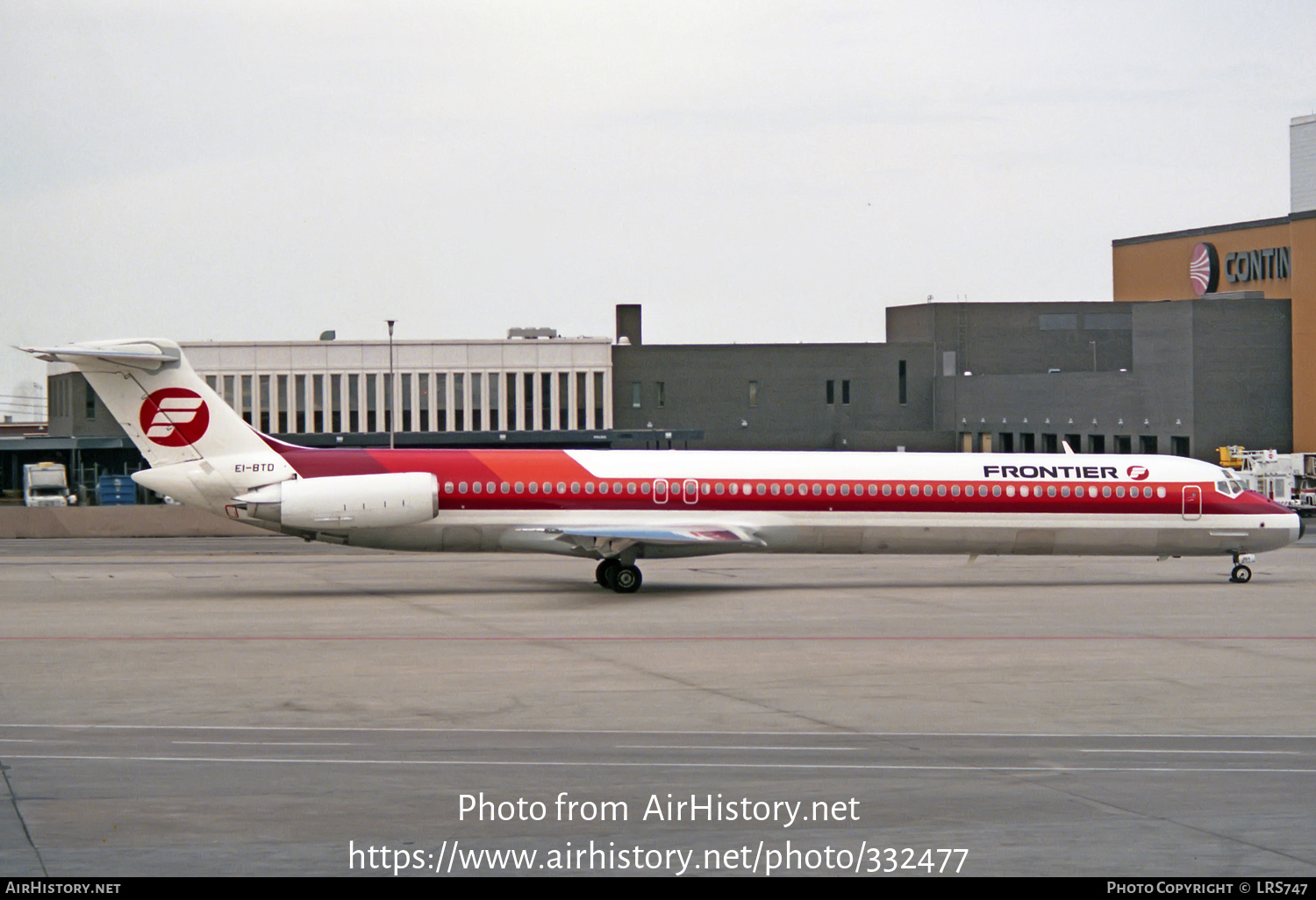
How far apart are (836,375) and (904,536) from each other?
4514 cm

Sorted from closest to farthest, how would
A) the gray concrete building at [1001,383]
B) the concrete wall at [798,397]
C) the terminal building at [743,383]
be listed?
1. the gray concrete building at [1001,383]
2. the terminal building at [743,383]
3. the concrete wall at [798,397]

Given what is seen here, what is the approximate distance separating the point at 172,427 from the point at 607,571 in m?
9.91

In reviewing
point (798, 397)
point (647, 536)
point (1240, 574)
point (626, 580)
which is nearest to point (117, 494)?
point (798, 397)

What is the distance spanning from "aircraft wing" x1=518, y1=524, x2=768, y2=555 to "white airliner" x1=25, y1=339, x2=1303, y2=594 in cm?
4

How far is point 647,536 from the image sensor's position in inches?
1240

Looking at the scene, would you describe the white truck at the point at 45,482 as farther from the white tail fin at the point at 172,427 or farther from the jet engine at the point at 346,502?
the jet engine at the point at 346,502

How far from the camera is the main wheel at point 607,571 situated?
107ft

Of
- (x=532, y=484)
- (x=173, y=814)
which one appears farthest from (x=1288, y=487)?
(x=173, y=814)

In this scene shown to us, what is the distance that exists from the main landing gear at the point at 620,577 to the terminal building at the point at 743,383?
40.4 metres

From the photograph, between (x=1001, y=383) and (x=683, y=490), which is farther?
(x=1001, y=383)

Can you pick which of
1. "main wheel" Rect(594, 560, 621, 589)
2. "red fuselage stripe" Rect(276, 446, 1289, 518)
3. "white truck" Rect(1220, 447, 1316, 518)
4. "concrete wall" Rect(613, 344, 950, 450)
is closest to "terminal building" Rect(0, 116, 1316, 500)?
"concrete wall" Rect(613, 344, 950, 450)

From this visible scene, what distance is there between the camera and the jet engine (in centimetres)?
3131

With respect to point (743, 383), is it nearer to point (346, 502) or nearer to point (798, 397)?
point (798, 397)

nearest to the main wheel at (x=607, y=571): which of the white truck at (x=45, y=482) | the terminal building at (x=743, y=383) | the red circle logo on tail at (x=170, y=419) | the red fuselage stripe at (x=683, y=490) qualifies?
the red fuselage stripe at (x=683, y=490)
